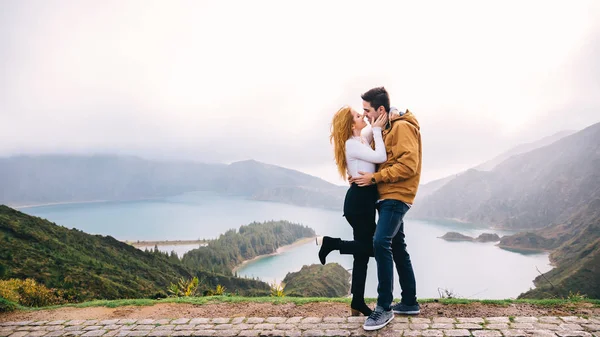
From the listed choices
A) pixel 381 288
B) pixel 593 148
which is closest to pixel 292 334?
pixel 381 288

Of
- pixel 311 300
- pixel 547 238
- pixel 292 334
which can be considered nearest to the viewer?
pixel 292 334

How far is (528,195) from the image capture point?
186m

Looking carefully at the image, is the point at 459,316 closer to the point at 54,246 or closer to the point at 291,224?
the point at 54,246

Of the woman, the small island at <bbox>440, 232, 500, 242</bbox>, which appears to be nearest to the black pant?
the woman

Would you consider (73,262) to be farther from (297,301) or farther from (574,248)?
(574,248)

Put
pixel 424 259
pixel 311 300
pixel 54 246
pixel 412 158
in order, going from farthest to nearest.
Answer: pixel 424 259 → pixel 54 246 → pixel 311 300 → pixel 412 158

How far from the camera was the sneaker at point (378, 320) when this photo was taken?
432 cm

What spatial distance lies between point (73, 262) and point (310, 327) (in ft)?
81.5

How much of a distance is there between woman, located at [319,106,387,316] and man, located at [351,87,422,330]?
100mm

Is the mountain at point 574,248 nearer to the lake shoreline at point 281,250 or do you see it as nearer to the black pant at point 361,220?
the black pant at point 361,220

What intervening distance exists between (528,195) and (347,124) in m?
211

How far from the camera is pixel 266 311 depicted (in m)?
5.70

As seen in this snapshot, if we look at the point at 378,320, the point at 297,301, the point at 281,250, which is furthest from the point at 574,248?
the point at 378,320

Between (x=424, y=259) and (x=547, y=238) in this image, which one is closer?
(x=424, y=259)
